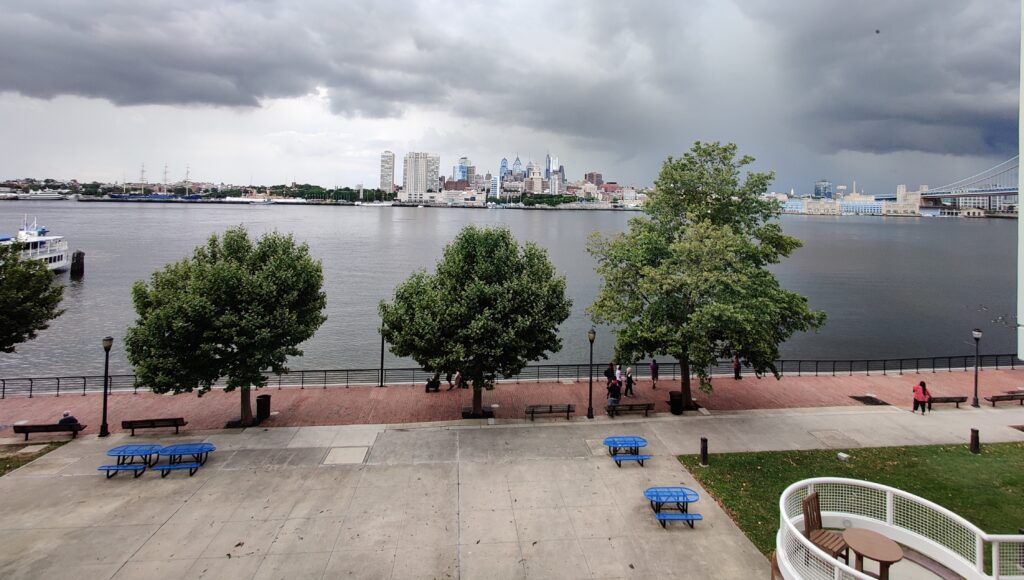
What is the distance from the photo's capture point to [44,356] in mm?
39969

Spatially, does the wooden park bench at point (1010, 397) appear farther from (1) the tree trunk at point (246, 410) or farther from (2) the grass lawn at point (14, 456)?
(2) the grass lawn at point (14, 456)

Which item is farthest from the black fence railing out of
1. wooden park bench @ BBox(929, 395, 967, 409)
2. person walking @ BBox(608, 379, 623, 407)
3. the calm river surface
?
person walking @ BBox(608, 379, 623, 407)

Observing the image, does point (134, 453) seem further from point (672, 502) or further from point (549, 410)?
point (672, 502)

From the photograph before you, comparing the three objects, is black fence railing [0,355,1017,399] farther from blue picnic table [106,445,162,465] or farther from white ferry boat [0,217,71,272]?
white ferry boat [0,217,71,272]

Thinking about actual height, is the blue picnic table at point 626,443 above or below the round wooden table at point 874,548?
below

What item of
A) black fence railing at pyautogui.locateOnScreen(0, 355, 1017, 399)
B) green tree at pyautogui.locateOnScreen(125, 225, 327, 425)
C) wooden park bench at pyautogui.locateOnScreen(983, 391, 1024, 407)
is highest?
green tree at pyautogui.locateOnScreen(125, 225, 327, 425)

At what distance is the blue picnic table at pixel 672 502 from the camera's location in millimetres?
13016

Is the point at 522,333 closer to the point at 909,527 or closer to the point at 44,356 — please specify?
the point at 909,527

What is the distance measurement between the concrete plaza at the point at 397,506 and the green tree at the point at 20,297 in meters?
5.74

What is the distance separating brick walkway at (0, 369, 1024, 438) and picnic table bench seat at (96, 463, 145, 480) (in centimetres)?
472

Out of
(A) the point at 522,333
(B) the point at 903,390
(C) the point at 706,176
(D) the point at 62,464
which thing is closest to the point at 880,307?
(B) the point at 903,390

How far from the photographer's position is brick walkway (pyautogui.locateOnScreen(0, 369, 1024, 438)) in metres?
21.1

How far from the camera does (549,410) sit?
2048cm

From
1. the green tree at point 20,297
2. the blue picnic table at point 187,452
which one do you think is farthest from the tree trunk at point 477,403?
the green tree at point 20,297
